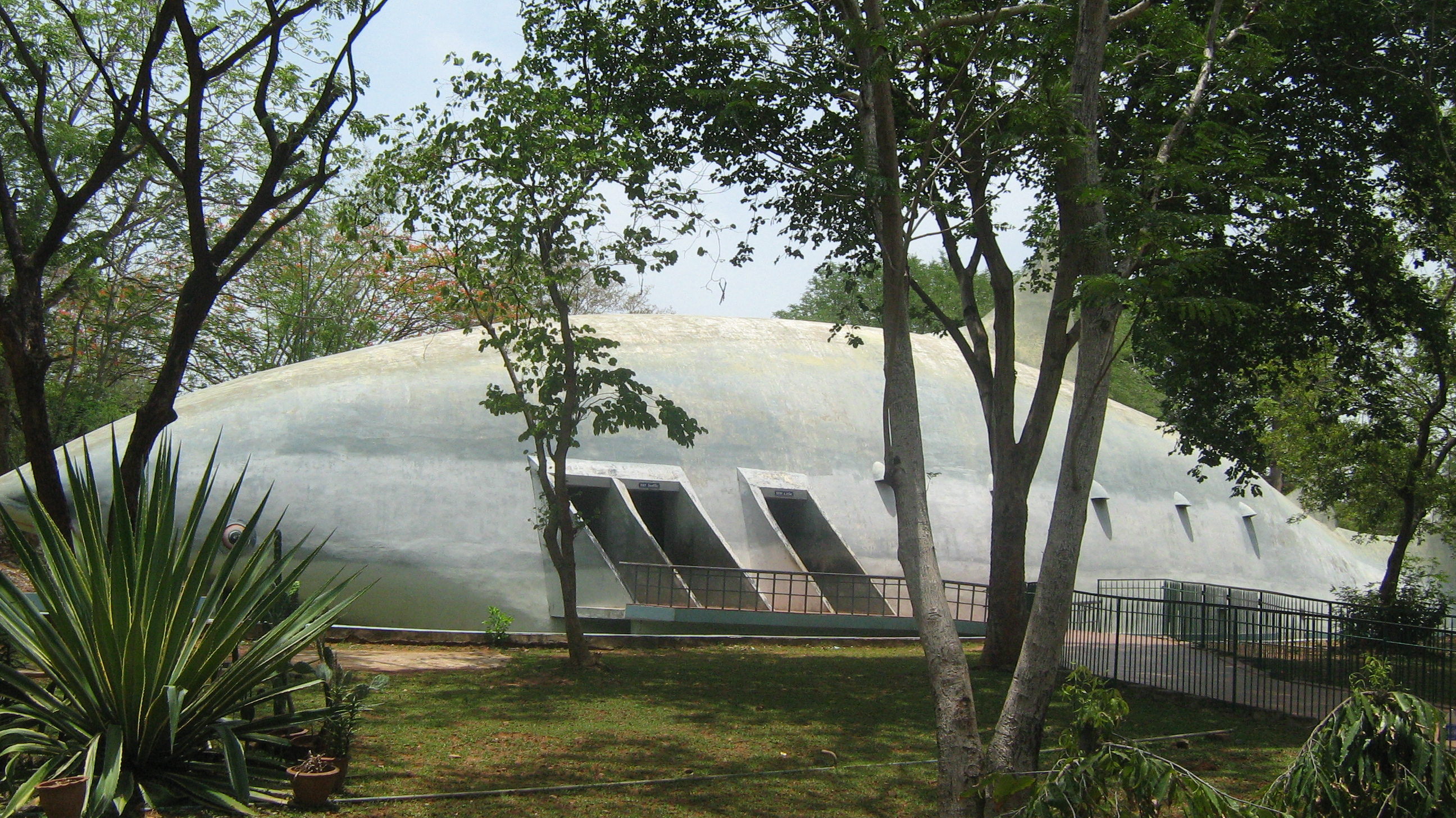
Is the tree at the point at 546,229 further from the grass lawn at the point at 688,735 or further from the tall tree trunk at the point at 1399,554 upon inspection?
the tall tree trunk at the point at 1399,554

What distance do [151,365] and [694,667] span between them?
18689 millimetres

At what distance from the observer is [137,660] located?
616 centimetres

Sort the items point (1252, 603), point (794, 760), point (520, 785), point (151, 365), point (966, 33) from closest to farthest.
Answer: point (520, 785)
point (794, 760)
point (966, 33)
point (1252, 603)
point (151, 365)

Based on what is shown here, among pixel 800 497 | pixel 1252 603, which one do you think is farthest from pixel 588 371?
pixel 1252 603

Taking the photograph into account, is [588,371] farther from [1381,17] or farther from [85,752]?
[1381,17]

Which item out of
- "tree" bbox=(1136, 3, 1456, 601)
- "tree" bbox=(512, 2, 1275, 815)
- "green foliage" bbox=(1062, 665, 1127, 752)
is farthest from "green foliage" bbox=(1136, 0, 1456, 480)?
"green foliage" bbox=(1062, 665, 1127, 752)

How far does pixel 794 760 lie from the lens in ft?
30.9

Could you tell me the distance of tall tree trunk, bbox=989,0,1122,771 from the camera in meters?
6.85

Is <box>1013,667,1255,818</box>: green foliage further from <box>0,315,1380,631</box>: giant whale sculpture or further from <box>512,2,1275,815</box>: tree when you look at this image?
<box>0,315,1380,631</box>: giant whale sculpture

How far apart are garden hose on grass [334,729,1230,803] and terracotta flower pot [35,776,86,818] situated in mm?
1687

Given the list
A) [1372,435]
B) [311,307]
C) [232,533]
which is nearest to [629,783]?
[232,533]

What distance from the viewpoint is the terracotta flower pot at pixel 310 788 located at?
262 inches

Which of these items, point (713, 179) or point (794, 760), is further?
point (713, 179)

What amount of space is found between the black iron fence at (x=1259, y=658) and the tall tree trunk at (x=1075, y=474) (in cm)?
611
